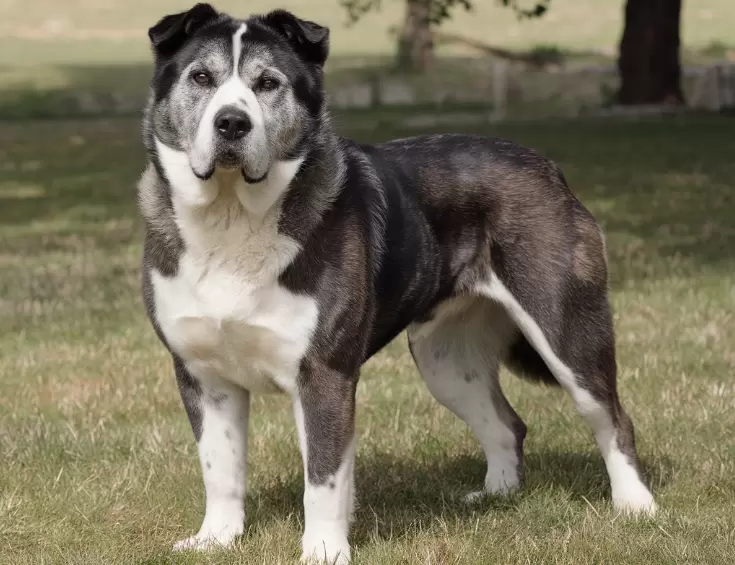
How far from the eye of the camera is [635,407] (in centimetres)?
662

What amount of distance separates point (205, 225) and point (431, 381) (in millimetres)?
1551

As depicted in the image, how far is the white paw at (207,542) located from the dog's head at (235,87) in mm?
1360

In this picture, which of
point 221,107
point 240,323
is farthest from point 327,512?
point 221,107

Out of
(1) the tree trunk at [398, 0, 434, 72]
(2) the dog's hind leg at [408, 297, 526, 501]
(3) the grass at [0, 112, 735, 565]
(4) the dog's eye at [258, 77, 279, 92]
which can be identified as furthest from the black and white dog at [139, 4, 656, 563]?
(1) the tree trunk at [398, 0, 434, 72]

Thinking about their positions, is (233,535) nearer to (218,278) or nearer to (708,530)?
(218,278)

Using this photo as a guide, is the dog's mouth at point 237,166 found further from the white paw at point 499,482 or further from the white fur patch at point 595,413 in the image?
the white paw at point 499,482

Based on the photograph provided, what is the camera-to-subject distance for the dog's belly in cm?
451

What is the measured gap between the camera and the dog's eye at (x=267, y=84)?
4.43 meters

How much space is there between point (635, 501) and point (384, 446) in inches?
53.8

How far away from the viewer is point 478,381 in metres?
5.73

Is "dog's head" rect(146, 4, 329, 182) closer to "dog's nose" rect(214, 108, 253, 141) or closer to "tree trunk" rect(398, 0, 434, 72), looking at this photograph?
"dog's nose" rect(214, 108, 253, 141)

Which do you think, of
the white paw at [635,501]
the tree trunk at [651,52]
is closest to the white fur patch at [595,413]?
the white paw at [635,501]

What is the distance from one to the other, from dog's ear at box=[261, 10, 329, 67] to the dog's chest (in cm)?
60

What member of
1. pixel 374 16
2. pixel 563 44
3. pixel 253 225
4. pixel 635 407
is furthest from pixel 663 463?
pixel 374 16
